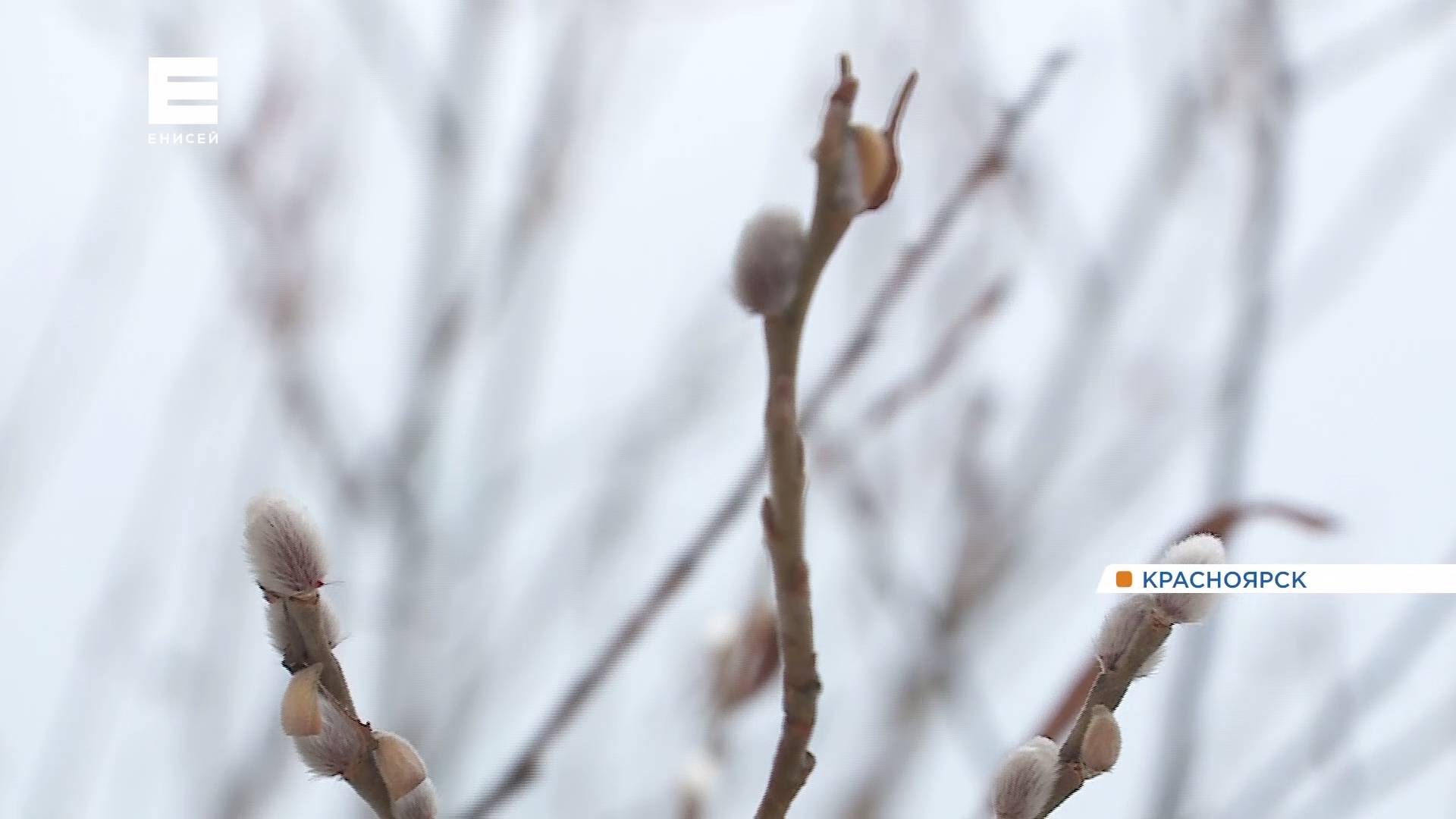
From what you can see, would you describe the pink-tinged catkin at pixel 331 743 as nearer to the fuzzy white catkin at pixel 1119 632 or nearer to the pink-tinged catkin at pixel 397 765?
the pink-tinged catkin at pixel 397 765

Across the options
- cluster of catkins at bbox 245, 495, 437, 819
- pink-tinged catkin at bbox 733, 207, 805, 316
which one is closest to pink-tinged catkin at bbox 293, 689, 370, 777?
cluster of catkins at bbox 245, 495, 437, 819

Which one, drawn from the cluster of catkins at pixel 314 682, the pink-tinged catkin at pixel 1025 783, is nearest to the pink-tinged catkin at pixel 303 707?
the cluster of catkins at pixel 314 682

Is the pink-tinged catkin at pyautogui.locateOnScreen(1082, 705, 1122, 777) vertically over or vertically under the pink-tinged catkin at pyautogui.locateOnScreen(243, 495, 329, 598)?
under

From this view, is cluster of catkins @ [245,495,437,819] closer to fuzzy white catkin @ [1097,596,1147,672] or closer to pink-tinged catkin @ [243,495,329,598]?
pink-tinged catkin @ [243,495,329,598]

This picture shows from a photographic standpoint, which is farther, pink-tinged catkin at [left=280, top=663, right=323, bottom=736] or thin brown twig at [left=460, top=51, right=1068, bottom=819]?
thin brown twig at [left=460, top=51, right=1068, bottom=819]

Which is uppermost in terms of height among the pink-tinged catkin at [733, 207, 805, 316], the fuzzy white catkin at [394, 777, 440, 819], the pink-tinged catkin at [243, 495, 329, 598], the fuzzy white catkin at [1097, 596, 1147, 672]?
the pink-tinged catkin at [733, 207, 805, 316]
